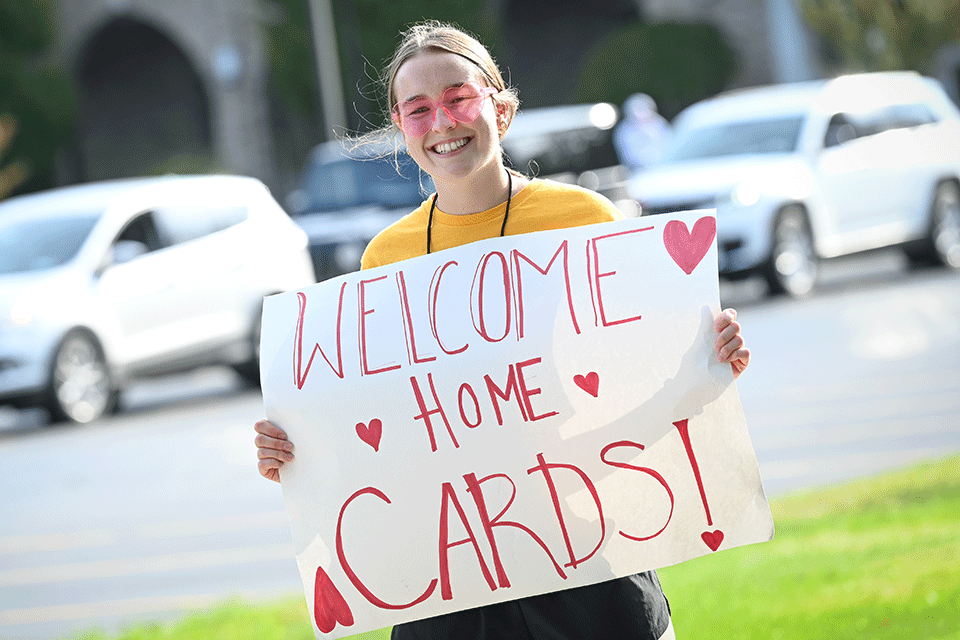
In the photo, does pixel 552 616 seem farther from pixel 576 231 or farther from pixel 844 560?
pixel 844 560

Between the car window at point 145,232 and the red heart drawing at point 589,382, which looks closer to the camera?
the red heart drawing at point 589,382

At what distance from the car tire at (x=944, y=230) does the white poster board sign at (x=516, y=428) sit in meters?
12.5

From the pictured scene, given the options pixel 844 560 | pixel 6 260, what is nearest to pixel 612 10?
pixel 6 260

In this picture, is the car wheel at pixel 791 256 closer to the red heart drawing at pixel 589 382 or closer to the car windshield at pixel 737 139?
the car windshield at pixel 737 139

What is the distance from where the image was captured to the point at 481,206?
2920 mm

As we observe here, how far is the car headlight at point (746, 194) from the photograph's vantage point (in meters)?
13.2

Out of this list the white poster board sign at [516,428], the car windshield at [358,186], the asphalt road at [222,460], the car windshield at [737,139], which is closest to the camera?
the white poster board sign at [516,428]

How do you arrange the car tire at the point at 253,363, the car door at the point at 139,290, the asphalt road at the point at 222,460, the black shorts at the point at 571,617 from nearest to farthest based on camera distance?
the black shorts at the point at 571,617 → the asphalt road at the point at 222,460 → the car door at the point at 139,290 → the car tire at the point at 253,363

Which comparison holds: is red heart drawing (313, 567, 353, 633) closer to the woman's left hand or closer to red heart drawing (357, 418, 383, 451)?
red heart drawing (357, 418, 383, 451)

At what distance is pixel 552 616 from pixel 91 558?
4610 mm

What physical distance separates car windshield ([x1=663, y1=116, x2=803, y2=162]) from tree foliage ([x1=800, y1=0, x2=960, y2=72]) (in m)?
8.97

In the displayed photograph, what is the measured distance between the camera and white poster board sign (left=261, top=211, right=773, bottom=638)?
2846mm

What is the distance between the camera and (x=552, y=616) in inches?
111

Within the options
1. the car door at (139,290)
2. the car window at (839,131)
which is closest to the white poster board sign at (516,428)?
the car door at (139,290)
